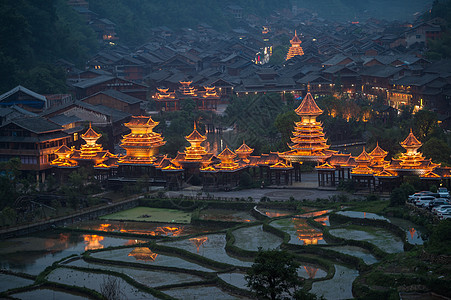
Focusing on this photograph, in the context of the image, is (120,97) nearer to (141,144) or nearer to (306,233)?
(141,144)

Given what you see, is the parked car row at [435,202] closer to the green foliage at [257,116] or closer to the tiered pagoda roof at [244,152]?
the tiered pagoda roof at [244,152]

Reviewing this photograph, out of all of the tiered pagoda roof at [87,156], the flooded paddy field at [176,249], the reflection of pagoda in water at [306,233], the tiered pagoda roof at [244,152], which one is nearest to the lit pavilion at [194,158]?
the tiered pagoda roof at [244,152]

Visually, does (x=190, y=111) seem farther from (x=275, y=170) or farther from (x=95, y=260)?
(x=95, y=260)

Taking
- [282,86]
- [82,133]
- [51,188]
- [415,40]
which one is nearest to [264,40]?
[415,40]

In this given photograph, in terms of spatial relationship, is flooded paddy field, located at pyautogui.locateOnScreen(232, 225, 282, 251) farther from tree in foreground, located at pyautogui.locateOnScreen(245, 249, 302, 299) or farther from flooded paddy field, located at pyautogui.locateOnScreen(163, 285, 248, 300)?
tree in foreground, located at pyautogui.locateOnScreen(245, 249, 302, 299)

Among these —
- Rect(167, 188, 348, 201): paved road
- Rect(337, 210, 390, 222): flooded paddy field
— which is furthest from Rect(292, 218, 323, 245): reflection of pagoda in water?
Rect(167, 188, 348, 201): paved road

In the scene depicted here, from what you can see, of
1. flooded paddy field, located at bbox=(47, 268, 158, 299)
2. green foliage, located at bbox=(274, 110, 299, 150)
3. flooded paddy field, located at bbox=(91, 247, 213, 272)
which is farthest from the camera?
green foliage, located at bbox=(274, 110, 299, 150)
